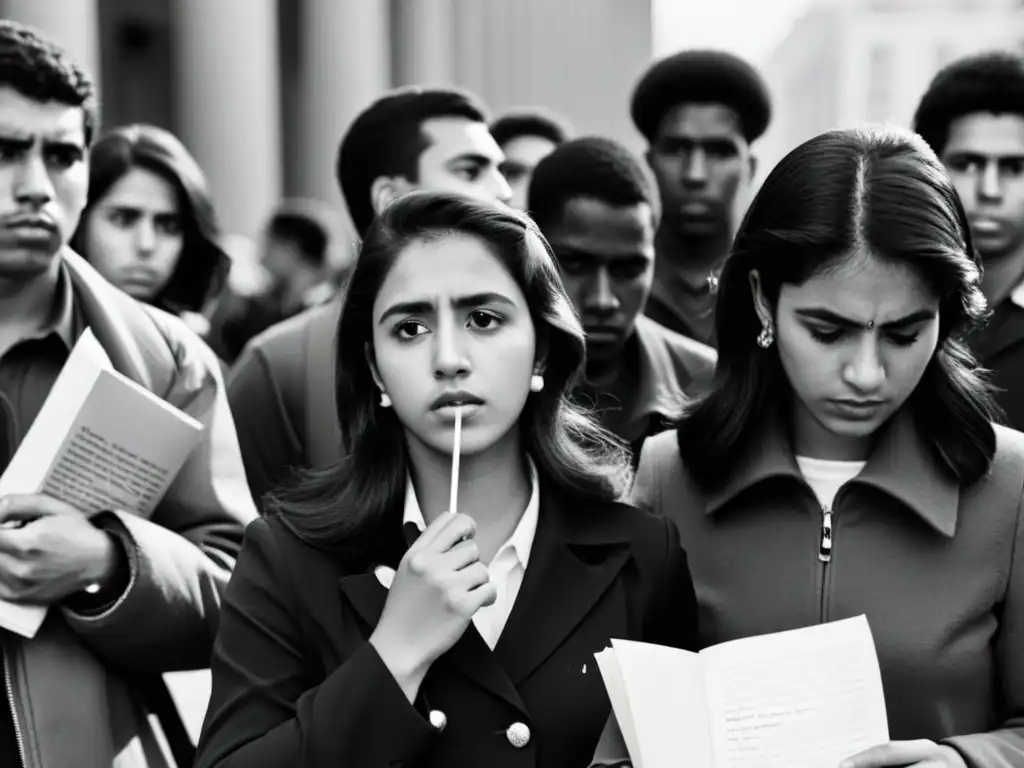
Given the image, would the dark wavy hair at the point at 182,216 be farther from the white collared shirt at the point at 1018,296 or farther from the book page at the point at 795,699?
the book page at the point at 795,699

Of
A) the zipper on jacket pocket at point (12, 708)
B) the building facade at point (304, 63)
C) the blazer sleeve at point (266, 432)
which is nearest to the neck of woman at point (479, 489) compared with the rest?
the zipper on jacket pocket at point (12, 708)

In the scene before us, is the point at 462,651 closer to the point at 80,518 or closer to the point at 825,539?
the point at 825,539

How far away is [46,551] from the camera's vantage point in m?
3.54

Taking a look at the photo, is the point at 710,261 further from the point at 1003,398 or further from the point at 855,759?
the point at 855,759

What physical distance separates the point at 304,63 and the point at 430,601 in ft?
84.0

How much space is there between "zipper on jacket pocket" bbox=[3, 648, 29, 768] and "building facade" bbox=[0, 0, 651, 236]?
46.0 ft

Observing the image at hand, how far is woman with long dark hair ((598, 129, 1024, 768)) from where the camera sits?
3332 millimetres

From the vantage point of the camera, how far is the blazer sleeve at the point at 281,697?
9.62ft

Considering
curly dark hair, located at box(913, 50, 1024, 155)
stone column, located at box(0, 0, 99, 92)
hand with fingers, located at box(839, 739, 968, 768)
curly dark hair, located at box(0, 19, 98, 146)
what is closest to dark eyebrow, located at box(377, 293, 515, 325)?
hand with fingers, located at box(839, 739, 968, 768)

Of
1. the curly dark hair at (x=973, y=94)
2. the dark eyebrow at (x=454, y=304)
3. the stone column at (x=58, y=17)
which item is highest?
the stone column at (x=58, y=17)

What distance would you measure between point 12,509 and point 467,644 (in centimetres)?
111

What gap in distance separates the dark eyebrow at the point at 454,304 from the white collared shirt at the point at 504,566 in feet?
1.21

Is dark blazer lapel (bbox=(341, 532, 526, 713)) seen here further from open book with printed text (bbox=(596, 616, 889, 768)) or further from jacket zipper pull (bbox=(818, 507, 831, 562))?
jacket zipper pull (bbox=(818, 507, 831, 562))

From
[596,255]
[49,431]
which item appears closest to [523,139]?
[596,255]
